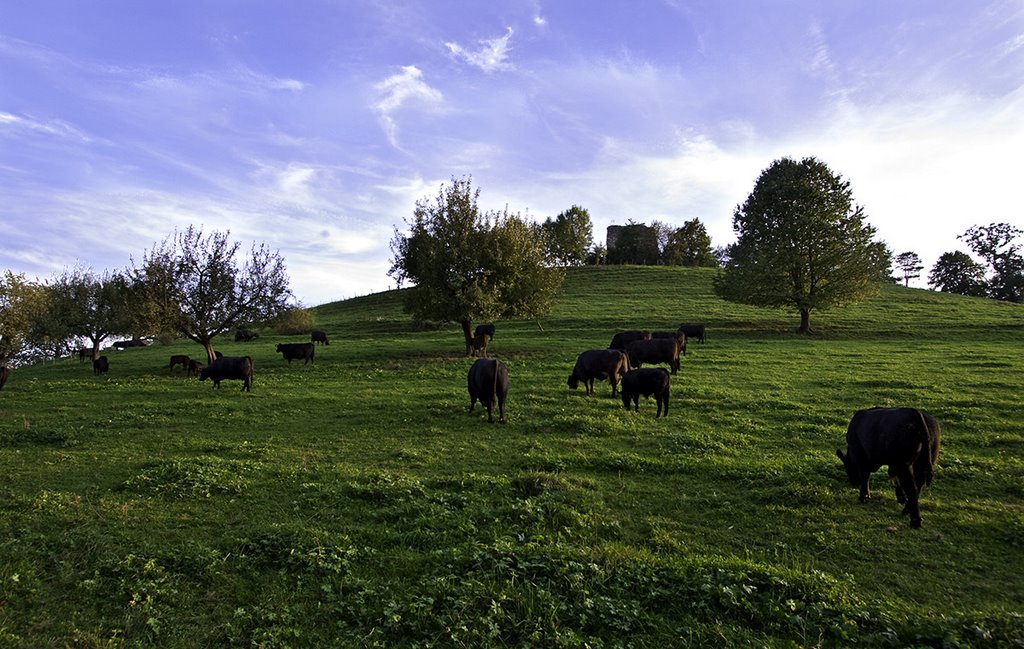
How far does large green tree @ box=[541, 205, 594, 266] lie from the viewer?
8100cm

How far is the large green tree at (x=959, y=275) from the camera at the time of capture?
82.8 metres

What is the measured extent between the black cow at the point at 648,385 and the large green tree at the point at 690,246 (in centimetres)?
7528

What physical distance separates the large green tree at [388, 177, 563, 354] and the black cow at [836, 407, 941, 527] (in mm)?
20227

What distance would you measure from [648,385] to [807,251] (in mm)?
29673

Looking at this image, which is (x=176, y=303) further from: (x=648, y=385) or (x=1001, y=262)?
(x=1001, y=262)

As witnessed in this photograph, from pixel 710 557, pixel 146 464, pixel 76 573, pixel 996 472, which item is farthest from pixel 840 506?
pixel 146 464

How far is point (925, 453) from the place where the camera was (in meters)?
7.68

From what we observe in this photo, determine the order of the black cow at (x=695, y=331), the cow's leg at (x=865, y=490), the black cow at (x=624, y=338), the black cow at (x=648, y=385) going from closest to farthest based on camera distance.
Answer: the cow's leg at (x=865, y=490) < the black cow at (x=648, y=385) < the black cow at (x=624, y=338) < the black cow at (x=695, y=331)

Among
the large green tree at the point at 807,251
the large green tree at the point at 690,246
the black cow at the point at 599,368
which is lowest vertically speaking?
the black cow at the point at 599,368

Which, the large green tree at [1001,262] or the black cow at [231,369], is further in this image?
the large green tree at [1001,262]

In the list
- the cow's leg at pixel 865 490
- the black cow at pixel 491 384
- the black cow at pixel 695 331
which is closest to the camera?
the cow's leg at pixel 865 490

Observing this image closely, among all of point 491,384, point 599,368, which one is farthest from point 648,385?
point 491,384

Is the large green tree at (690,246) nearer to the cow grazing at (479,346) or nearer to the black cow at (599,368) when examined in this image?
the cow grazing at (479,346)

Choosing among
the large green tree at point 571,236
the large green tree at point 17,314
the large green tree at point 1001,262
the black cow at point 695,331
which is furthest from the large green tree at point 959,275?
the large green tree at point 17,314
